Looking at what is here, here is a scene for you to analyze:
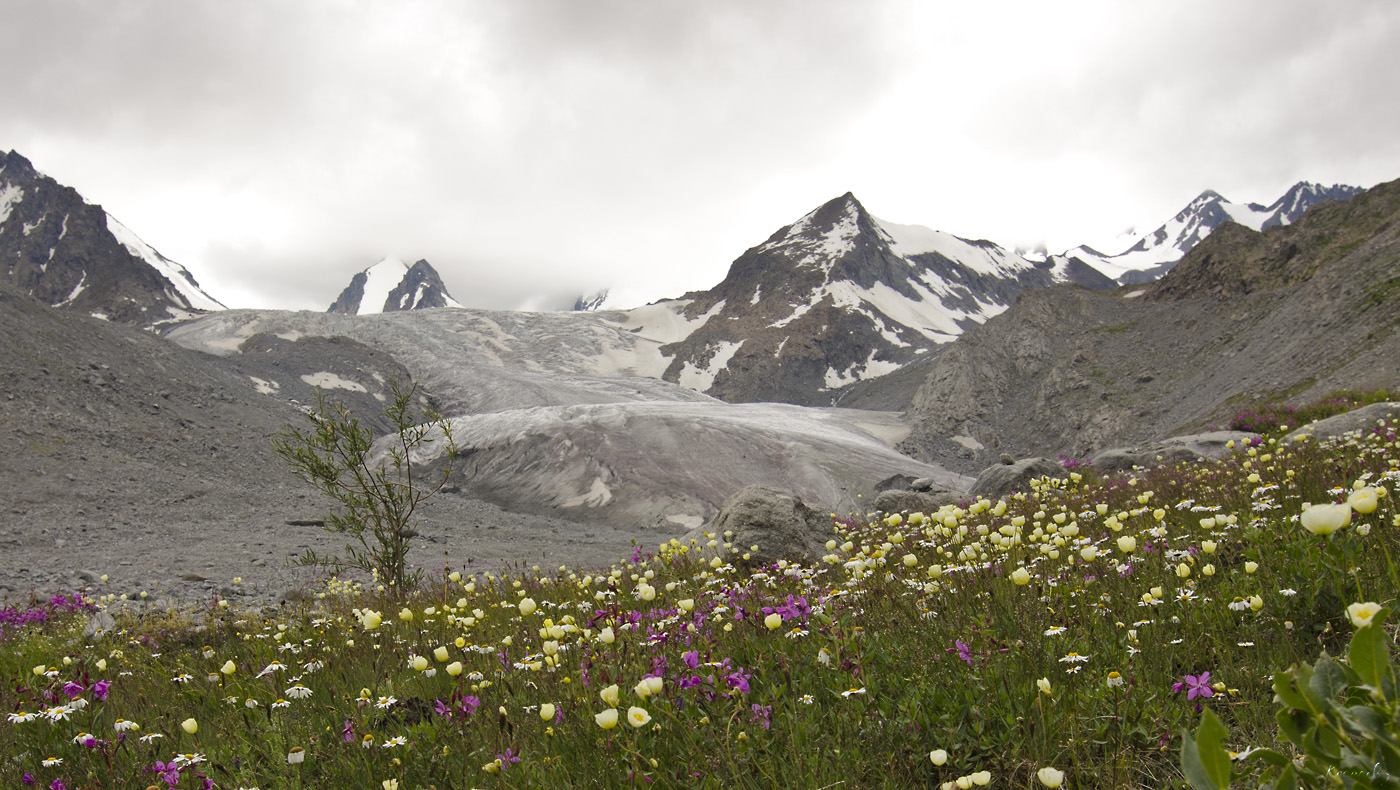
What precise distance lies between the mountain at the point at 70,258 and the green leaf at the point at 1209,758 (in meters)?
120

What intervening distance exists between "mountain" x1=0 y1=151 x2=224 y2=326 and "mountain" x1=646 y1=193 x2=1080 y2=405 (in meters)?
78.8

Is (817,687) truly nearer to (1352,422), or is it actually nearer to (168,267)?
(1352,422)

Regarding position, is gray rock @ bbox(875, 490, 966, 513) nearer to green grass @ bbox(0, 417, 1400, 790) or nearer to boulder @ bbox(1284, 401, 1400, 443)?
boulder @ bbox(1284, 401, 1400, 443)

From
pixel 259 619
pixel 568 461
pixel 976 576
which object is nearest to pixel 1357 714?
pixel 976 576

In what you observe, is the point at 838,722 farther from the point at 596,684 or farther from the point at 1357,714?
the point at 1357,714

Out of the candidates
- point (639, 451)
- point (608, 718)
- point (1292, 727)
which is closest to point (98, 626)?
point (608, 718)

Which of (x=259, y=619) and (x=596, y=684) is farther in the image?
(x=259, y=619)

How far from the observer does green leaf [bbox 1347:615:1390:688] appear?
982 mm

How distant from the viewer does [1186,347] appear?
43219 millimetres

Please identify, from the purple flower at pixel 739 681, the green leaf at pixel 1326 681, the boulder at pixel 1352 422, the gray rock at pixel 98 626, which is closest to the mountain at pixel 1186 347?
the boulder at pixel 1352 422

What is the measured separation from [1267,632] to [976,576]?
61.3 inches

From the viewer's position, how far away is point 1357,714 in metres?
1.03

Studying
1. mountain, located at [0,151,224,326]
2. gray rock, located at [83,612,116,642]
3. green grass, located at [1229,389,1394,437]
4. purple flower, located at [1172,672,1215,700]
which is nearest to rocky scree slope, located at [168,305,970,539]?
green grass, located at [1229,389,1394,437]

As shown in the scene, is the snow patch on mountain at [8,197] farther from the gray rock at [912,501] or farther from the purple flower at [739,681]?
the purple flower at [739,681]
